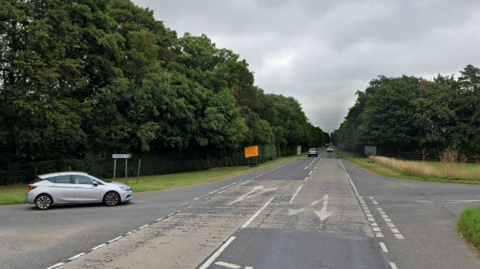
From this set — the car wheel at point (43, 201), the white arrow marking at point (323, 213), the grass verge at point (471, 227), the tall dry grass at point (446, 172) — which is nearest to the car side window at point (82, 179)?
the car wheel at point (43, 201)

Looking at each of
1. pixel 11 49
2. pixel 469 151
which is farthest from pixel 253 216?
pixel 469 151

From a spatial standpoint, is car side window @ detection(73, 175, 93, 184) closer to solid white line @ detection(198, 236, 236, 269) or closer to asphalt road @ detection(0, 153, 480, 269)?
asphalt road @ detection(0, 153, 480, 269)

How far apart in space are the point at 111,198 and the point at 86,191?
1.01 metres

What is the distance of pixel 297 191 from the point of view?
64.1 feet

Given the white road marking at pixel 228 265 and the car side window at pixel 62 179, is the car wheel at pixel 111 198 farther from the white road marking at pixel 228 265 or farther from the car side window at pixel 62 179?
the white road marking at pixel 228 265

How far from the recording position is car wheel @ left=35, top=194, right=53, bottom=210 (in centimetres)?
1425

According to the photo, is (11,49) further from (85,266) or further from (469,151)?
(469,151)

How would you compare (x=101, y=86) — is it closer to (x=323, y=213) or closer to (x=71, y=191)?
(x=71, y=191)

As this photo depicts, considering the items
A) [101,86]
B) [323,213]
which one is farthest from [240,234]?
[101,86]

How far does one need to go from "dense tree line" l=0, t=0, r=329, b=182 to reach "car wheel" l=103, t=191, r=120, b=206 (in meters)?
11.8

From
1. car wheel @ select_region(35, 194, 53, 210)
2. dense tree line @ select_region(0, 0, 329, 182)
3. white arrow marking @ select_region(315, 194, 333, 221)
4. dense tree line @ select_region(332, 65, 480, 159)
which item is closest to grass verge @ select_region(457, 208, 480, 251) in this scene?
white arrow marking @ select_region(315, 194, 333, 221)

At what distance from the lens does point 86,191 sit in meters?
14.8

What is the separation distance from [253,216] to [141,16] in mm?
34410

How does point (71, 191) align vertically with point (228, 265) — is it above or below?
above
